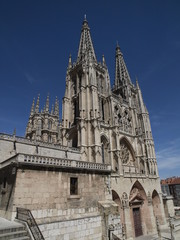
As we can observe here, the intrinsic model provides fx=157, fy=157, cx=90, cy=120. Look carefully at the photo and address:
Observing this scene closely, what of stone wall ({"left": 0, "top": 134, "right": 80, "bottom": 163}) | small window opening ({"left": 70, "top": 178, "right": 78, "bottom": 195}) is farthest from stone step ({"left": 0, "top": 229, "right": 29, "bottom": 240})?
stone wall ({"left": 0, "top": 134, "right": 80, "bottom": 163})

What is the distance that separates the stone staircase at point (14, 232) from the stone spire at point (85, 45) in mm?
26119

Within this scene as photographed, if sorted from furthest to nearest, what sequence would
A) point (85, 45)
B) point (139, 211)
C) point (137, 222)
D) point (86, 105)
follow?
point (85, 45) → point (86, 105) → point (139, 211) → point (137, 222)

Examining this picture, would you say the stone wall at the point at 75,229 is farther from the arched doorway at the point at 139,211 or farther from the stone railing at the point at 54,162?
the arched doorway at the point at 139,211

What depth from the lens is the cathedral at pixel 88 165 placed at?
8.17 m

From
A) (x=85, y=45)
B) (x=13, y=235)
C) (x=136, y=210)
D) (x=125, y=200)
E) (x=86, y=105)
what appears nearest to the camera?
(x=13, y=235)

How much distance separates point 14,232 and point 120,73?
37.1m

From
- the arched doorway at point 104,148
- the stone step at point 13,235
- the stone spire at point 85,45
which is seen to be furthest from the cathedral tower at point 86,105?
the stone step at point 13,235

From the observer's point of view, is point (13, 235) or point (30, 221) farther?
point (30, 221)

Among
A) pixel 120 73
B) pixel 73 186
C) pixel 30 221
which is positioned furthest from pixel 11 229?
pixel 120 73

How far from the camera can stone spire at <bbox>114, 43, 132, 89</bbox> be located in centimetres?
3644

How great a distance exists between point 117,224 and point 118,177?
9.19 meters

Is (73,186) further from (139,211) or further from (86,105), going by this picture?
(139,211)

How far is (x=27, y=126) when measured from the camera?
3444 cm

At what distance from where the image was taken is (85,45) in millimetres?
32031
